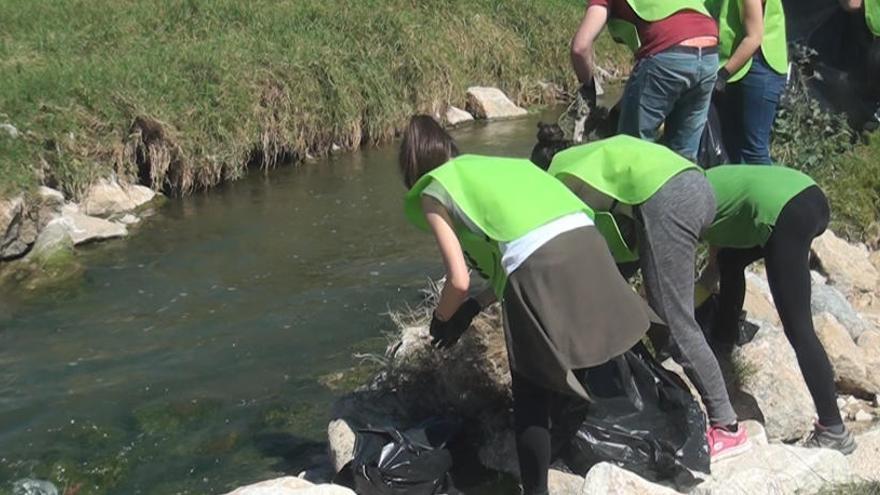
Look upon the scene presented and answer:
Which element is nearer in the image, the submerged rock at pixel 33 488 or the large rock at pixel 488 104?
the submerged rock at pixel 33 488

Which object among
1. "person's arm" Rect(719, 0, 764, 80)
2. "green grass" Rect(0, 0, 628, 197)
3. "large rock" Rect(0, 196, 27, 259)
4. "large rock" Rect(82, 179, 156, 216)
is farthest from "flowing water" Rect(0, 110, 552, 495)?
"person's arm" Rect(719, 0, 764, 80)

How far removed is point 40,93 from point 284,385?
20.3ft

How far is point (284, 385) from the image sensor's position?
6.77 m

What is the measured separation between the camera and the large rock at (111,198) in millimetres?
11305

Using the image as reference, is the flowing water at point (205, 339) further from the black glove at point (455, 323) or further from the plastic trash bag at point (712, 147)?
the plastic trash bag at point (712, 147)

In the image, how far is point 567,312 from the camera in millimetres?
4004

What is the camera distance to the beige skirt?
397cm

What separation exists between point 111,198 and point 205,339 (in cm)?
424

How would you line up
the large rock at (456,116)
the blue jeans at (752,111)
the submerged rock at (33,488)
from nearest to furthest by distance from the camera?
1. the submerged rock at (33,488)
2. the blue jeans at (752,111)
3. the large rock at (456,116)

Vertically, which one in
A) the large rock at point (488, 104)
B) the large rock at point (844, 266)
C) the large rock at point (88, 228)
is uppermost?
the large rock at point (844, 266)

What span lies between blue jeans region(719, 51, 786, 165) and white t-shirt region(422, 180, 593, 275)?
2556 mm

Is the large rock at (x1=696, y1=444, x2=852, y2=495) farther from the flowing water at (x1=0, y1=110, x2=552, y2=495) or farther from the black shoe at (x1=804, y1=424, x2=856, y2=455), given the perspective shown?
the flowing water at (x1=0, y1=110, x2=552, y2=495)

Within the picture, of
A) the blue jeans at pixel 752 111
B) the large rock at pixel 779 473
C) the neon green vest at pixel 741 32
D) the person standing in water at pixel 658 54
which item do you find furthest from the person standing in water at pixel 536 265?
the blue jeans at pixel 752 111

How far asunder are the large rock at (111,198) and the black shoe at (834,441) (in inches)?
328
